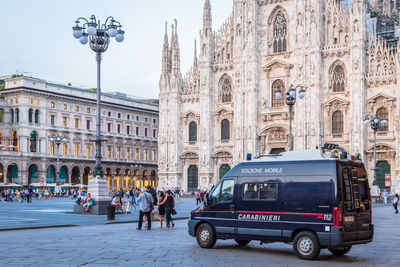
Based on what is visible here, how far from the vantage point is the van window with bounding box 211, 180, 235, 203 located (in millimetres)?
13250

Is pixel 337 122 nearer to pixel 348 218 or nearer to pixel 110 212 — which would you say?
pixel 110 212

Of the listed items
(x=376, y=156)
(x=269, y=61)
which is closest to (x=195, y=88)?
(x=269, y=61)

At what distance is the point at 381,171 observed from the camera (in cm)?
4575

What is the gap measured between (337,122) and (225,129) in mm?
10727

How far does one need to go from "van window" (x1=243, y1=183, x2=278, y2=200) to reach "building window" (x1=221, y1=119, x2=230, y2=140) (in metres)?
40.2

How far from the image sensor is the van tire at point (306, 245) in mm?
11523

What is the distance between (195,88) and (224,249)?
42602 millimetres

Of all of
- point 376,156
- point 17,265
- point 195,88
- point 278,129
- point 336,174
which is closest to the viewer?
point 17,265

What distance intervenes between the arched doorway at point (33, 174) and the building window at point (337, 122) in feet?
117

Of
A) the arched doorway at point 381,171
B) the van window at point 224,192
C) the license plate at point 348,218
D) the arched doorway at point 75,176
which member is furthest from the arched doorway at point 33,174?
the license plate at point 348,218

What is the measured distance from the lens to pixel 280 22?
167 ft

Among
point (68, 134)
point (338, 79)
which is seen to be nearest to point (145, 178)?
point (68, 134)

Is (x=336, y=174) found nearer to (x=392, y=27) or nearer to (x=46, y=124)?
(x=392, y=27)

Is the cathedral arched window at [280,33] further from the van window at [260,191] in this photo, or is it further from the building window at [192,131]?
the van window at [260,191]
